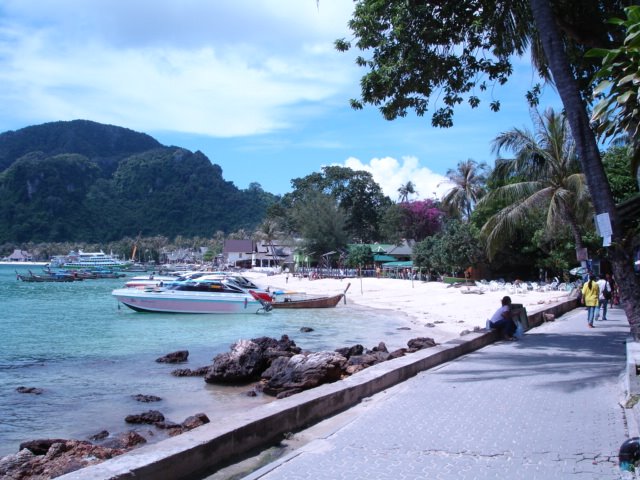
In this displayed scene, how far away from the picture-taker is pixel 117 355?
17.8m

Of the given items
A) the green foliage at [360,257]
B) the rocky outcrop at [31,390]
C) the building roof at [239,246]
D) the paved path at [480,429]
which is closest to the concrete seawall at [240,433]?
the paved path at [480,429]

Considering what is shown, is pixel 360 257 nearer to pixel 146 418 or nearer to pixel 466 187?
pixel 466 187

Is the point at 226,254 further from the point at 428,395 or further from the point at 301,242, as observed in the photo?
the point at 428,395

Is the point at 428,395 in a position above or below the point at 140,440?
above

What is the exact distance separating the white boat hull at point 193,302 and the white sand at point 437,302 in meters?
7.17

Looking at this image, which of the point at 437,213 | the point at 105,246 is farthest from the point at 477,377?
the point at 105,246

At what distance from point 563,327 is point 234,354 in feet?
29.5

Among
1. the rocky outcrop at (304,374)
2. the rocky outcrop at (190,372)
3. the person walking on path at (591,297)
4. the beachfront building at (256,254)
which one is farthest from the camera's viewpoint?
the beachfront building at (256,254)

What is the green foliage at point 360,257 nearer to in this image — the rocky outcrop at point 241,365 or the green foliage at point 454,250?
the green foliage at point 454,250

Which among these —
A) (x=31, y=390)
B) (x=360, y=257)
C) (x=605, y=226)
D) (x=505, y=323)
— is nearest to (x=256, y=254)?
(x=360, y=257)

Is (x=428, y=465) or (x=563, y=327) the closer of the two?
(x=428, y=465)

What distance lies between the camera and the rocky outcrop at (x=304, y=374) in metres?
10.1

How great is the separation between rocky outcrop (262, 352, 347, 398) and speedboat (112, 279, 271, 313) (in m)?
20.0

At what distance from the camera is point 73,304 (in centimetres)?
4212
